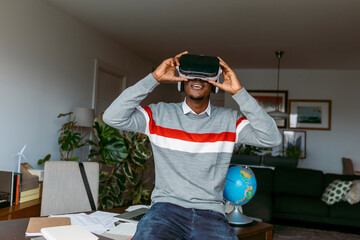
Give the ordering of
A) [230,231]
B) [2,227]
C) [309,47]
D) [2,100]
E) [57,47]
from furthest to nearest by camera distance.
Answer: [309,47] < [57,47] < [2,100] < [2,227] < [230,231]

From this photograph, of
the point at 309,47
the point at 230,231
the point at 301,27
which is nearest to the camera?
the point at 230,231

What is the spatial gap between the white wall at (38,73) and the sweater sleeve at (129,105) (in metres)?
2.05

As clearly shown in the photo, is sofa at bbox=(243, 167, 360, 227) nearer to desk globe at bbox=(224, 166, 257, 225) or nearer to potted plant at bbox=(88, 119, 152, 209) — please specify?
potted plant at bbox=(88, 119, 152, 209)

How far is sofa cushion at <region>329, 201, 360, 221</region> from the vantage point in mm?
4254

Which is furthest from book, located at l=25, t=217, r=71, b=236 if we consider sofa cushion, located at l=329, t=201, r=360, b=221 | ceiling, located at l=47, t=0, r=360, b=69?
sofa cushion, located at l=329, t=201, r=360, b=221

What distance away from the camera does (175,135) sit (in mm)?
1568

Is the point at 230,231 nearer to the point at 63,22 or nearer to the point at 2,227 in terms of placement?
the point at 2,227

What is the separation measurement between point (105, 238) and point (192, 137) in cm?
58

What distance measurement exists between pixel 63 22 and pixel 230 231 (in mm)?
3449

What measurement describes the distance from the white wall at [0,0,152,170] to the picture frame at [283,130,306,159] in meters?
4.19

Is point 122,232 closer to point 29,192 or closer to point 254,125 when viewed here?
point 254,125

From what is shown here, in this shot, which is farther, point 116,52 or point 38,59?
point 116,52

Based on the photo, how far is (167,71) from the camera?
1565mm

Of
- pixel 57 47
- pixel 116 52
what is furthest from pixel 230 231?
pixel 116 52
